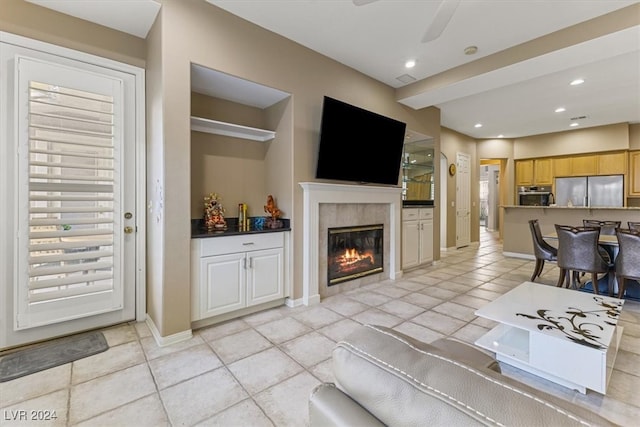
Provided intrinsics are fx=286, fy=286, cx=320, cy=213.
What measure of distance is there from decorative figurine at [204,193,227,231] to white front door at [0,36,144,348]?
2.19ft

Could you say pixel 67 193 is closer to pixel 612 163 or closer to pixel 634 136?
pixel 612 163

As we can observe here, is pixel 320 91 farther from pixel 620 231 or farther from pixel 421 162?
pixel 620 231

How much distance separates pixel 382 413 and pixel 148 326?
9.53ft

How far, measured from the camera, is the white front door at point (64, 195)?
2.29 meters

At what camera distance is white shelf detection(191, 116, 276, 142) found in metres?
2.97

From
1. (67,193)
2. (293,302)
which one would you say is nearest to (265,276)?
(293,302)

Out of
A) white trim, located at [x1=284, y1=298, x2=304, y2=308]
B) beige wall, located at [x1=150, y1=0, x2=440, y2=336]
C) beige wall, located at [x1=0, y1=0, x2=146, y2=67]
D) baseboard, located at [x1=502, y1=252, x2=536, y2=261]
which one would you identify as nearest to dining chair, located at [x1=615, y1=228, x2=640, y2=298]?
baseboard, located at [x1=502, y1=252, x2=536, y2=261]

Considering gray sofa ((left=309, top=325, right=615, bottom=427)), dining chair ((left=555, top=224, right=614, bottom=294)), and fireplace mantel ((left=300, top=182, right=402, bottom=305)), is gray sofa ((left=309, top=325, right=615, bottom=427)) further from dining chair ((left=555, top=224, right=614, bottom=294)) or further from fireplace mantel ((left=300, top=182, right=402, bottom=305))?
dining chair ((left=555, top=224, right=614, bottom=294))

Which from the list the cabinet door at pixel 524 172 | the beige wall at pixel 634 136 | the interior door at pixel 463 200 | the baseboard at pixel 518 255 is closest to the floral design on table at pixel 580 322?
the baseboard at pixel 518 255

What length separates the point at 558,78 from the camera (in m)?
4.13

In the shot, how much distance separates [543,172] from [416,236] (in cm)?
515

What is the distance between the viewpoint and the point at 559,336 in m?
1.87

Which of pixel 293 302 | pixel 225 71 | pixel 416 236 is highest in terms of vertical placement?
pixel 225 71

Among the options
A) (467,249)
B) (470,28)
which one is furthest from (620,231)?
(467,249)
